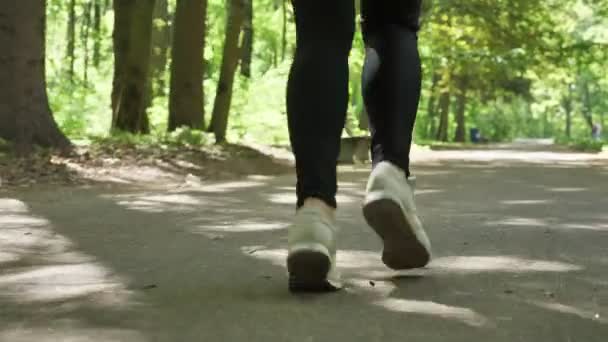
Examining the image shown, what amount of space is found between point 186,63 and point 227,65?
1370mm

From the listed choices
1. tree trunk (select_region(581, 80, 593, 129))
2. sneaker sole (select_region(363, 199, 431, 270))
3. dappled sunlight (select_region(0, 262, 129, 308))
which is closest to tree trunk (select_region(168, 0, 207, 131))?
dappled sunlight (select_region(0, 262, 129, 308))

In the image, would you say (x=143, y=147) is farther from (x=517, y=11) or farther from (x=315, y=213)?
(x=517, y=11)

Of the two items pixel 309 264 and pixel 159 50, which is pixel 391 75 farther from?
pixel 159 50

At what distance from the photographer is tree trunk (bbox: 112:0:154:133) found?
17.6 meters

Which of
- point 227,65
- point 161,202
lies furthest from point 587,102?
point 161,202

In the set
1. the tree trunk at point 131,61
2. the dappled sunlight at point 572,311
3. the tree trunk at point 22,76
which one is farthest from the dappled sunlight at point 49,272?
the tree trunk at point 131,61

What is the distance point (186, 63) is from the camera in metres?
18.0

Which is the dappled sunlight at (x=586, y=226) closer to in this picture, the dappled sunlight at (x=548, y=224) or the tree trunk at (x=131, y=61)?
the dappled sunlight at (x=548, y=224)

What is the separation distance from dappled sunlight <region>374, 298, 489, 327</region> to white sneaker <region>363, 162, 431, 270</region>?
0.28 metres

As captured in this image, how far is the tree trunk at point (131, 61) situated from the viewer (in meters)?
17.6

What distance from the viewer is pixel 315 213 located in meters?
2.99

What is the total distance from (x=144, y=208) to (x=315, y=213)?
431cm

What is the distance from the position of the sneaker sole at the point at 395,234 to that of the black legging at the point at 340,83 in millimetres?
140

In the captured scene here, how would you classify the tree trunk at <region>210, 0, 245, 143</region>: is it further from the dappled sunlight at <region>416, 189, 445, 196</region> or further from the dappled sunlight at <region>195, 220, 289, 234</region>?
the dappled sunlight at <region>195, 220, 289, 234</region>
